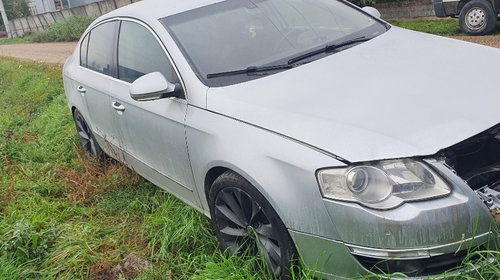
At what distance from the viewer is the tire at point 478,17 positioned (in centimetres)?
992

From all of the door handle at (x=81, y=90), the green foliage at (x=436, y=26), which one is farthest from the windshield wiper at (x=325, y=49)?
the green foliage at (x=436, y=26)

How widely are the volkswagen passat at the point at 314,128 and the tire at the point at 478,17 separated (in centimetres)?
679

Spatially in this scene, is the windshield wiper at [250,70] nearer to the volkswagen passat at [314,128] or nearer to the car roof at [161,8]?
the volkswagen passat at [314,128]

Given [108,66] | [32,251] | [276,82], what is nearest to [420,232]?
[276,82]

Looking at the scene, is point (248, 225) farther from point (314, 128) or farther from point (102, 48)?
point (102, 48)

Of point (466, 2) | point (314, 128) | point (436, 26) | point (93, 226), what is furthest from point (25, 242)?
point (436, 26)

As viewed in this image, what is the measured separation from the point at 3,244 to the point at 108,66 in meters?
1.59

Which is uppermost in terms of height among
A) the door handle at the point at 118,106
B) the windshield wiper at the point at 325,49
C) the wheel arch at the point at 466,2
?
the windshield wiper at the point at 325,49

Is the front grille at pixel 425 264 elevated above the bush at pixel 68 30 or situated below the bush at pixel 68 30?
above

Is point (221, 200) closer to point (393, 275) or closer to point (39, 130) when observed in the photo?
point (393, 275)

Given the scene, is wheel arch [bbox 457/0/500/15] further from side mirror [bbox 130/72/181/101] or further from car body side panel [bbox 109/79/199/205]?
side mirror [bbox 130/72/181/101]

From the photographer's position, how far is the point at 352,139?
234cm

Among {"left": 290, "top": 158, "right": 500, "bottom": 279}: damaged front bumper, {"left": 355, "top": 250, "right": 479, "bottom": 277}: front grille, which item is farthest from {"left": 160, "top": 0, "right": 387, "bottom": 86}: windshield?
{"left": 355, "top": 250, "right": 479, "bottom": 277}: front grille

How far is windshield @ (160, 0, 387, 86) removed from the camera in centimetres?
339
